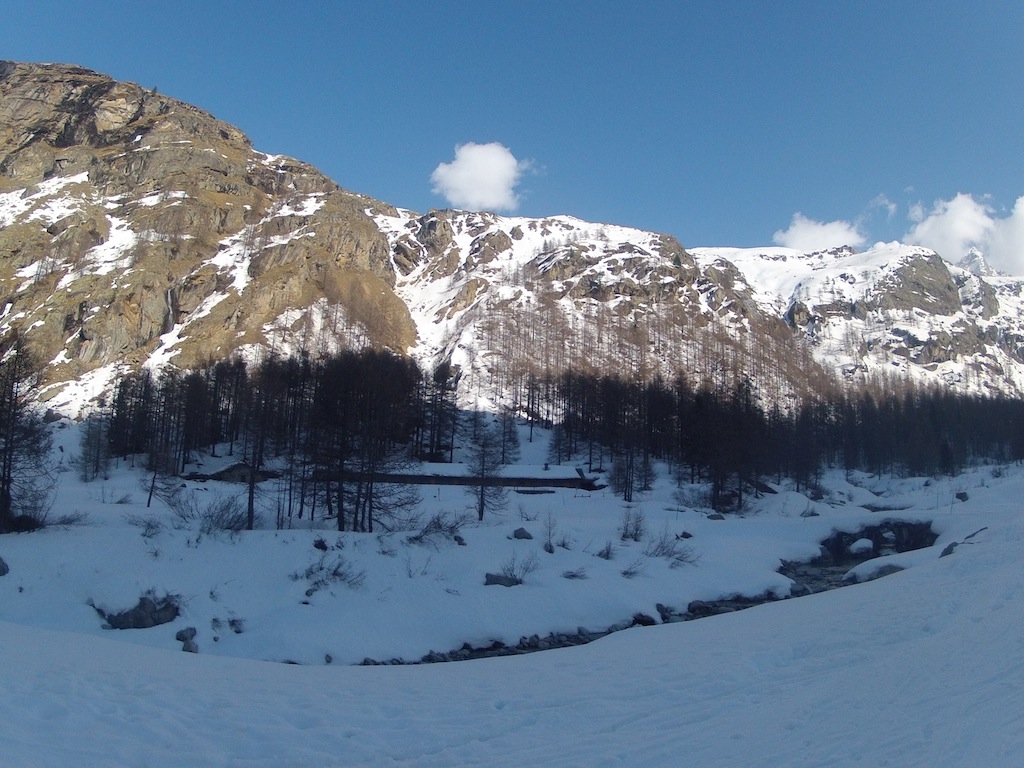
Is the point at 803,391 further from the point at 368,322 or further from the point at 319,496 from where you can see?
the point at 319,496

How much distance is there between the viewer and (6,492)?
2511 cm

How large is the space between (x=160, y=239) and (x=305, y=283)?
27542 millimetres

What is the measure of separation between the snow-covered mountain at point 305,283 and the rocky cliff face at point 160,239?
0.42 metres

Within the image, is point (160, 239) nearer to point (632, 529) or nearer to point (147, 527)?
point (147, 527)

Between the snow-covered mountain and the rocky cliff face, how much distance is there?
42cm

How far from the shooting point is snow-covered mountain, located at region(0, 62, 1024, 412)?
3866 inches

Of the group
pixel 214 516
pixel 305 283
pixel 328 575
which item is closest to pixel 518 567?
pixel 328 575

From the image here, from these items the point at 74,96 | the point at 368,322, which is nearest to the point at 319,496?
the point at 368,322

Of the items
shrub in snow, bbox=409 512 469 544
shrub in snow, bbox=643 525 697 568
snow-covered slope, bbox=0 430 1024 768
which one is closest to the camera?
snow-covered slope, bbox=0 430 1024 768

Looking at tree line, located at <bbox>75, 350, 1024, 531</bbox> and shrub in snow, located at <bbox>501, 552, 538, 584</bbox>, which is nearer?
shrub in snow, located at <bbox>501, 552, 538, 584</bbox>

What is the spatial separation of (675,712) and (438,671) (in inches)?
263

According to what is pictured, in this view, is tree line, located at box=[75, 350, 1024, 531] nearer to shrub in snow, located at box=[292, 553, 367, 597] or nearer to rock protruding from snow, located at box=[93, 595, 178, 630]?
shrub in snow, located at box=[292, 553, 367, 597]

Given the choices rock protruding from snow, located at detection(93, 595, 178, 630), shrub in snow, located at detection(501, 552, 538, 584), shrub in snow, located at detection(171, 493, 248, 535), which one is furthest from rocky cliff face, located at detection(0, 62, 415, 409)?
shrub in snow, located at detection(501, 552, 538, 584)

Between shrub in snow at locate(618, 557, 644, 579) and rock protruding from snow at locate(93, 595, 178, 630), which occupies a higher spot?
rock protruding from snow at locate(93, 595, 178, 630)
